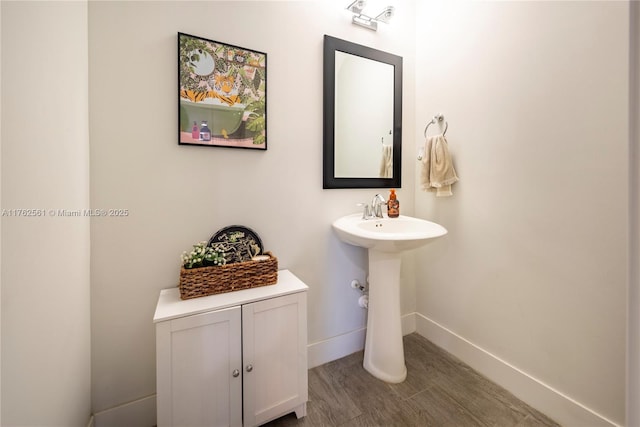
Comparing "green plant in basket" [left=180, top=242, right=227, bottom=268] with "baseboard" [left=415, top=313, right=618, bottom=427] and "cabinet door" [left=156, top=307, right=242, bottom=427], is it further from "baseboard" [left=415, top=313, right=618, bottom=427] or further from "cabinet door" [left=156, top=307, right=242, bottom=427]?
"baseboard" [left=415, top=313, right=618, bottom=427]

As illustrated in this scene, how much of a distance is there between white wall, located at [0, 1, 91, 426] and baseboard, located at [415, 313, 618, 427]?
73.4 inches

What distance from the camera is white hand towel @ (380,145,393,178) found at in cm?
175

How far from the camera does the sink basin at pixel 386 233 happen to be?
3.86ft

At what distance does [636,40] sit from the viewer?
0.45 meters

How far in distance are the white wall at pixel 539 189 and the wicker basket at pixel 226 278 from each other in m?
1.17

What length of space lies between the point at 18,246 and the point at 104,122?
2.14 ft

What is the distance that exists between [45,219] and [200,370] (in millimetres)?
711

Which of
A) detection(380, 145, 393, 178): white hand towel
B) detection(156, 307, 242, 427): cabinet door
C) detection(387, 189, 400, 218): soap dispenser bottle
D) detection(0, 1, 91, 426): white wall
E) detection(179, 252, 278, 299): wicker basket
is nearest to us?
detection(0, 1, 91, 426): white wall

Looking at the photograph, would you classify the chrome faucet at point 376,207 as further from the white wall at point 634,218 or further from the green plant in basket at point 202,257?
the white wall at point 634,218

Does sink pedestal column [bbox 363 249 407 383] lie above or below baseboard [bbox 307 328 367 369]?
above

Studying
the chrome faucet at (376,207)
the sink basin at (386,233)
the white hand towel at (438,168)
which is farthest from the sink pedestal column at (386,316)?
the white hand towel at (438,168)

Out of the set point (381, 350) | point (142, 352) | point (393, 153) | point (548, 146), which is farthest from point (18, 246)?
point (548, 146)

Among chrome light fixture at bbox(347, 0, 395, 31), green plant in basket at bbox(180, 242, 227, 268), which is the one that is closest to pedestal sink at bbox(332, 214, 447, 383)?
green plant in basket at bbox(180, 242, 227, 268)

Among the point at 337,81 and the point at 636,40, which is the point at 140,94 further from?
the point at 636,40
